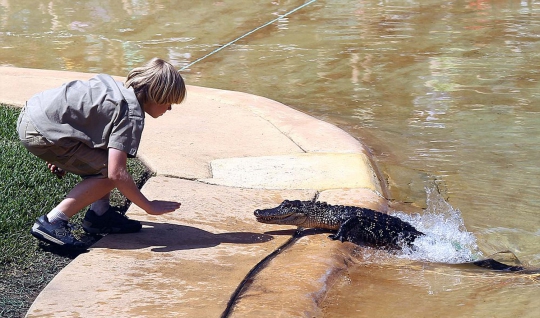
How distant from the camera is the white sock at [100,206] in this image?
4.14m

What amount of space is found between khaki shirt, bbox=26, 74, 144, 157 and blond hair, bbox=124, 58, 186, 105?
56 millimetres

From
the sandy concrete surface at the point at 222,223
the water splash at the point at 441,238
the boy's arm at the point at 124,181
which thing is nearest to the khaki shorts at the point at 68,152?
the boy's arm at the point at 124,181

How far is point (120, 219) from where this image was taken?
13.3ft

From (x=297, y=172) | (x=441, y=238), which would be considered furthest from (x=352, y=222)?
(x=297, y=172)

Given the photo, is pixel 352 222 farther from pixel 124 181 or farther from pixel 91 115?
pixel 91 115

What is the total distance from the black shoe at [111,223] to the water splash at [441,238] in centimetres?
160

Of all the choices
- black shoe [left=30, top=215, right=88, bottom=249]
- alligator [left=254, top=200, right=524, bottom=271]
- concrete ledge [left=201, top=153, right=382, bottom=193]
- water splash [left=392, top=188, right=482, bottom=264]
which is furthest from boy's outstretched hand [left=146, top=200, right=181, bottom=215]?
water splash [left=392, top=188, right=482, bottom=264]

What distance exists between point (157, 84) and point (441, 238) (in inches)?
82.8

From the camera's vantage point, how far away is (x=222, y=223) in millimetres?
4336

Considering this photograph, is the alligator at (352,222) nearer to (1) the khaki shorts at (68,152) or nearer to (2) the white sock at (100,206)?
(2) the white sock at (100,206)

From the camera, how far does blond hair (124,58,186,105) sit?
3.72 m

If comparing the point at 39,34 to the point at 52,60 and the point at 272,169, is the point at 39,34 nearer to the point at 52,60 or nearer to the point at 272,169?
the point at 52,60

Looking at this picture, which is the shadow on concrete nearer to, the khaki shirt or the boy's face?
the khaki shirt

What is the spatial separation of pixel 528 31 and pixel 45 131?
25.1 feet
